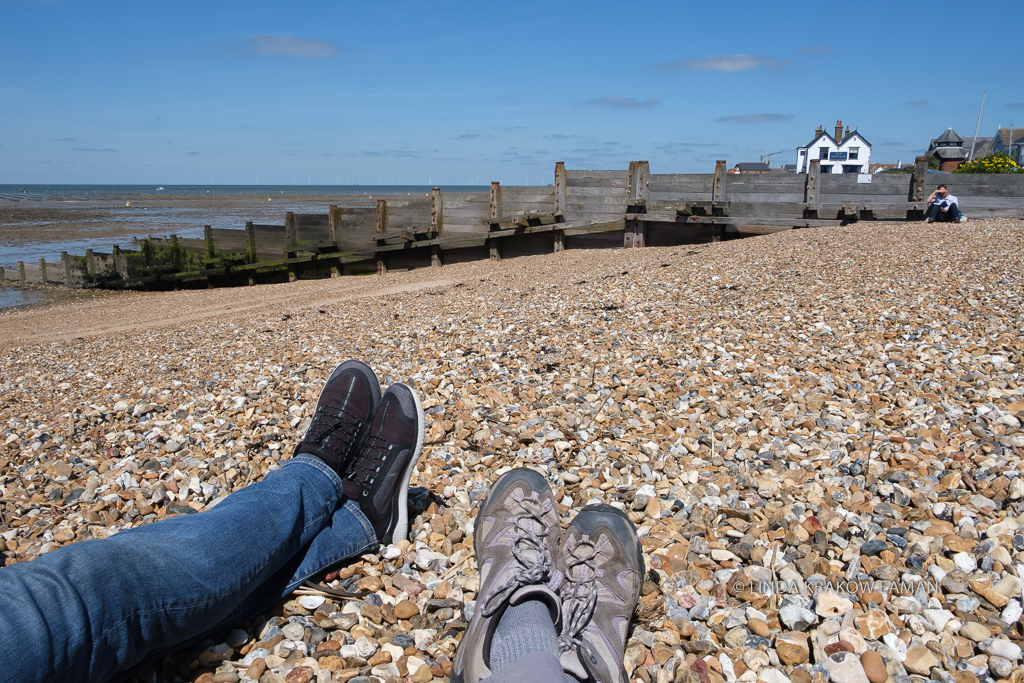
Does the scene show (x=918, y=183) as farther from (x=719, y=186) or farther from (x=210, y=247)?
(x=210, y=247)

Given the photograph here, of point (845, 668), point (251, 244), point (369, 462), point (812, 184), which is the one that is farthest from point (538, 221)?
point (845, 668)

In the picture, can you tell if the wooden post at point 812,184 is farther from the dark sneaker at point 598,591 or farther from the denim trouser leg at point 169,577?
the denim trouser leg at point 169,577

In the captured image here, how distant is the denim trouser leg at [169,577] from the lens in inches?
59.9

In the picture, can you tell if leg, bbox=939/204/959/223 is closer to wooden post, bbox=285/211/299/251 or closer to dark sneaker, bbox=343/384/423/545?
dark sneaker, bbox=343/384/423/545

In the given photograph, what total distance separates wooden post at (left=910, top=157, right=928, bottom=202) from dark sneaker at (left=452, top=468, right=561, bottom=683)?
41.7ft

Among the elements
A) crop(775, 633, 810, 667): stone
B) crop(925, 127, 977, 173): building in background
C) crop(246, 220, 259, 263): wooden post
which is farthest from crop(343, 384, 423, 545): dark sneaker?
crop(925, 127, 977, 173): building in background

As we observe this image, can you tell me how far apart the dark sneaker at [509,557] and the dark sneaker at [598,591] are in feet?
0.21

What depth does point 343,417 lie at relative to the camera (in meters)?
2.69

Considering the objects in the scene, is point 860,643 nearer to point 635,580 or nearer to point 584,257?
point 635,580

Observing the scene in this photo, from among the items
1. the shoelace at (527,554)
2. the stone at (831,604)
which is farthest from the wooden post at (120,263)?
the stone at (831,604)

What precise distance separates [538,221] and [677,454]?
38.6 feet

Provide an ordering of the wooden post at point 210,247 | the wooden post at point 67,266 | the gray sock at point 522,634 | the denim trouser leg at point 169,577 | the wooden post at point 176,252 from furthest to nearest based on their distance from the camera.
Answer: the wooden post at point 67,266
the wooden post at point 176,252
the wooden post at point 210,247
the gray sock at point 522,634
the denim trouser leg at point 169,577

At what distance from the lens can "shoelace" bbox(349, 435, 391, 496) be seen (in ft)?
8.44

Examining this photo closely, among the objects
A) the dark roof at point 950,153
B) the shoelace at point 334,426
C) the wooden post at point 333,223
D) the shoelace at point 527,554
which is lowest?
the shoelace at point 527,554
